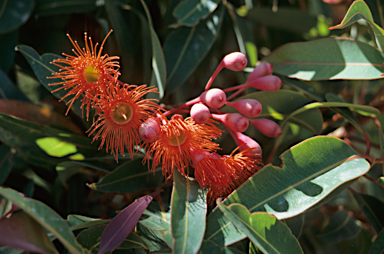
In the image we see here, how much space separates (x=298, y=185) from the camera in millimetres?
724

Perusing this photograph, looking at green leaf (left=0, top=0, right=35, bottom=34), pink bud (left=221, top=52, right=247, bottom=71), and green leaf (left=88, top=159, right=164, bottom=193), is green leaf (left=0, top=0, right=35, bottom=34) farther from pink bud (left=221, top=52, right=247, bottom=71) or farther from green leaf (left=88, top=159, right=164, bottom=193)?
pink bud (left=221, top=52, right=247, bottom=71)

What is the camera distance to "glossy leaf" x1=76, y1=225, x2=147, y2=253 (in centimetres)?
73

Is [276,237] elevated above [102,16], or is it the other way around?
[102,16]

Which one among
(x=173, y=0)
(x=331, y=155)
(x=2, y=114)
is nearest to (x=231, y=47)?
(x=173, y=0)

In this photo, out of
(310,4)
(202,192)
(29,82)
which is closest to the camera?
(202,192)

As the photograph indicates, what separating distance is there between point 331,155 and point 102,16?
0.98 meters

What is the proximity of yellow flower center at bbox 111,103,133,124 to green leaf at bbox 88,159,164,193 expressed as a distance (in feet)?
0.48

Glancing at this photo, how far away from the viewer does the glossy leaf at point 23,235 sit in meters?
0.59

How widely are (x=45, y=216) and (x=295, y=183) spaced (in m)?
0.53

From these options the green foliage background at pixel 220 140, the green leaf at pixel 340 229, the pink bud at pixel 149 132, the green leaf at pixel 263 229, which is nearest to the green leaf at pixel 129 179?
the green foliage background at pixel 220 140

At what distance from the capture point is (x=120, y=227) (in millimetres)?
692

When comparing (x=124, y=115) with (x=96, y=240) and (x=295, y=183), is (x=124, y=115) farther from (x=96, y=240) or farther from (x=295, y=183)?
(x=295, y=183)

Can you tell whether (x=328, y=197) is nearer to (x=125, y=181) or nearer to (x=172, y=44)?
(x=125, y=181)

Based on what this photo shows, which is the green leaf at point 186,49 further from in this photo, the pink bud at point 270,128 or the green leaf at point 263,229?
the green leaf at point 263,229
